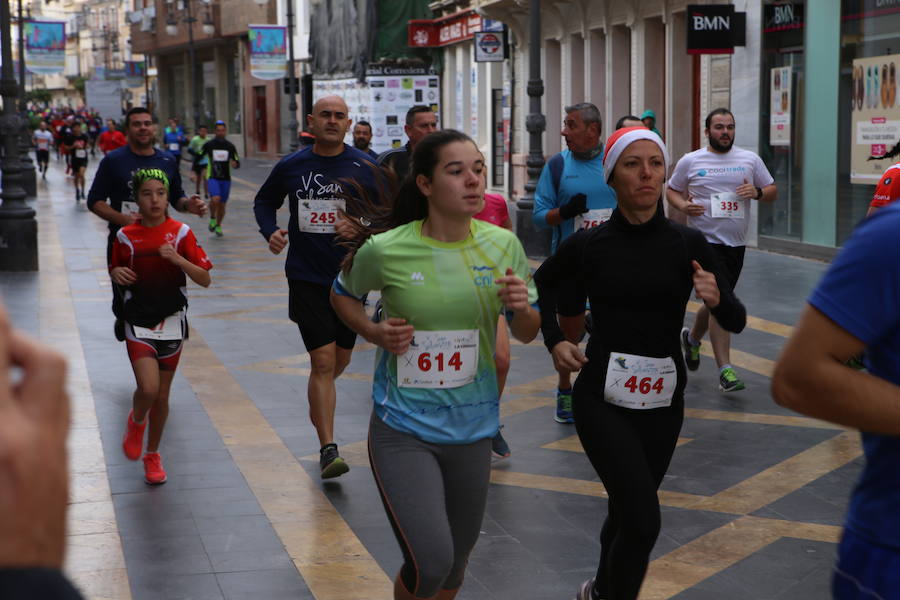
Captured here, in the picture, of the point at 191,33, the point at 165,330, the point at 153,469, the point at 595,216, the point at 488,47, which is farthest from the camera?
the point at 191,33

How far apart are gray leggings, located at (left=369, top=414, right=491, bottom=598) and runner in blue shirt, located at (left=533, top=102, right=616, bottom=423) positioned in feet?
12.2

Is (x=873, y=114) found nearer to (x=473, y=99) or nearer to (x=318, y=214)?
(x=318, y=214)

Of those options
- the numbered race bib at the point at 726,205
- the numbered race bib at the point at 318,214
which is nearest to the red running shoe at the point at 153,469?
the numbered race bib at the point at 318,214

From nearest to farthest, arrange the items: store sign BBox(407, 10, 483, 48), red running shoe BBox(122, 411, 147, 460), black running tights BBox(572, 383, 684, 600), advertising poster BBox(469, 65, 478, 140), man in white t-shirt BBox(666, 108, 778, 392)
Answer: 1. black running tights BBox(572, 383, 684, 600)
2. red running shoe BBox(122, 411, 147, 460)
3. man in white t-shirt BBox(666, 108, 778, 392)
4. advertising poster BBox(469, 65, 478, 140)
5. store sign BBox(407, 10, 483, 48)

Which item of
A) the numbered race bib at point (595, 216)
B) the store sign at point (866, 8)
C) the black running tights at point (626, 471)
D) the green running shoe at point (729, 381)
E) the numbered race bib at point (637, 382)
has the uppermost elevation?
the store sign at point (866, 8)

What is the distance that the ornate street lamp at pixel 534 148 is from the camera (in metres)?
17.3

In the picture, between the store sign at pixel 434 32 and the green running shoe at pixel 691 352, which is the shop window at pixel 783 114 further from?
the store sign at pixel 434 32

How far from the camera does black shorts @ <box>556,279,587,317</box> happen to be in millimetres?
4734

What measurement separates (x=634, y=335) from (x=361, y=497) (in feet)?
7.79

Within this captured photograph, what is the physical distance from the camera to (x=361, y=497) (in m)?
6.33

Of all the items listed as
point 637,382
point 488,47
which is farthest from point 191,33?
point 637,382

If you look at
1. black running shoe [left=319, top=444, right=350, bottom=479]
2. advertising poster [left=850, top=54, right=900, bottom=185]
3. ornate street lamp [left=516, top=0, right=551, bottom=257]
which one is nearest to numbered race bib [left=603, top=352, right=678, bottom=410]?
black running shoe [left=319, top=444, right=350, bottom=479]

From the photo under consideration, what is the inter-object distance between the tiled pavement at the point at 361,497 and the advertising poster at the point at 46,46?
130ft

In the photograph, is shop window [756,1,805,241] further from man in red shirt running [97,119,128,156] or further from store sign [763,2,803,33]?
man in red shirt running [97,119,128,156]
